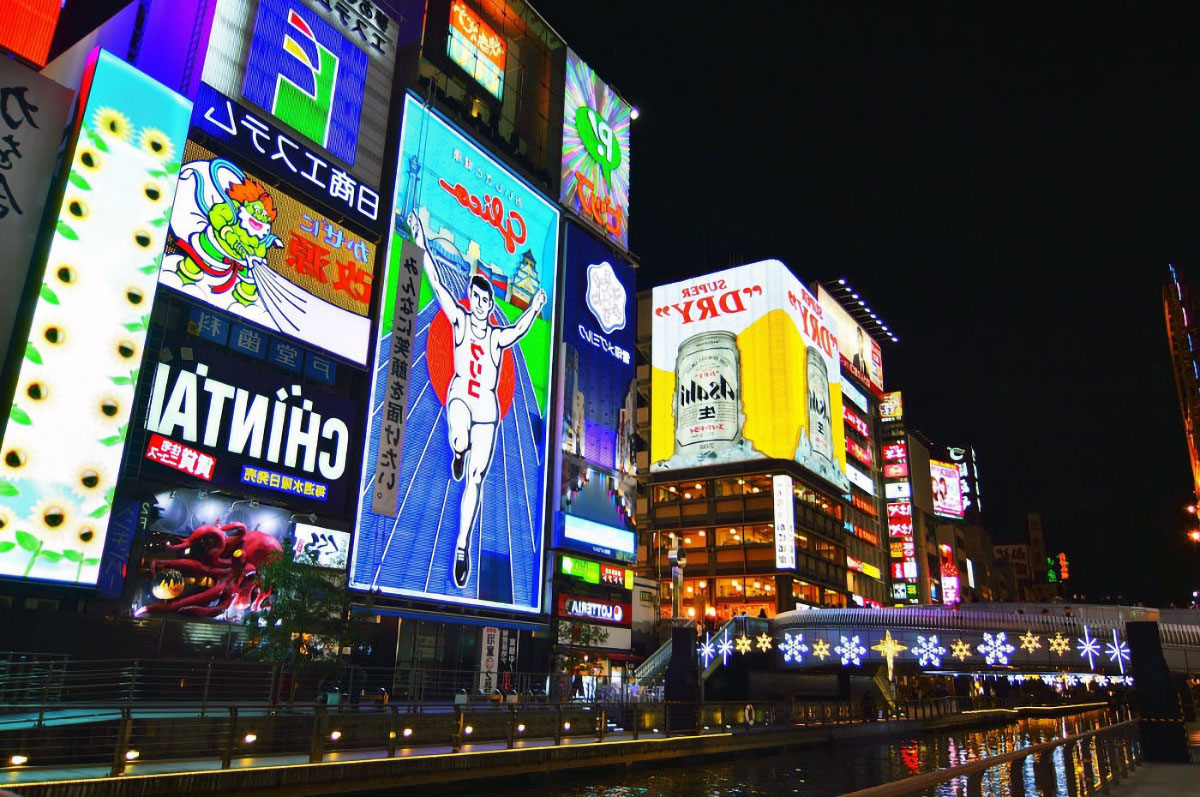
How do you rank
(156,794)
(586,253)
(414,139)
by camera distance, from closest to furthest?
(156,794) < (414,139) < (586,253)

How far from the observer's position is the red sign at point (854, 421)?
9800 cm

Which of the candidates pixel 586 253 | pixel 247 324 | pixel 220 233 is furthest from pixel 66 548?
pixel 586 253

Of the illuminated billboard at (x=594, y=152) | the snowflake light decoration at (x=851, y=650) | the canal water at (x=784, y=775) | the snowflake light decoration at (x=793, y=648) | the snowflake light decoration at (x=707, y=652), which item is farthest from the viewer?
the illuminated billboard at (x=594, y=152)

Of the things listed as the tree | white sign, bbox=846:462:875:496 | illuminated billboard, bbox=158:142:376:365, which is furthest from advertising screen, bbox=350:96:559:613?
white sign, bbox=846:462:875:496

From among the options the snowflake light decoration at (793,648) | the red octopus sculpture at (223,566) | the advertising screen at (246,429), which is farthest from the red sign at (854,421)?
the red octopus sculpture at (223,566)

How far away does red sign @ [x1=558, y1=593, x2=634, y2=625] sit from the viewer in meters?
47.3

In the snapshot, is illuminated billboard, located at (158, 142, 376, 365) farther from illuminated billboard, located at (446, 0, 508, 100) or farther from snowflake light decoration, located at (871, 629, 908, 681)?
snowflake light decoration, located at (871, 629, 908, 681)

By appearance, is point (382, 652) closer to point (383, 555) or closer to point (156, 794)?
point (383, 555)

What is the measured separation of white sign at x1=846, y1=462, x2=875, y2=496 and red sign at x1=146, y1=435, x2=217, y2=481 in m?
75.8

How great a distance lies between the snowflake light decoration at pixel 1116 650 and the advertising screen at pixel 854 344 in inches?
2302

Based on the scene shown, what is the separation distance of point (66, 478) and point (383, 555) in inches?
555

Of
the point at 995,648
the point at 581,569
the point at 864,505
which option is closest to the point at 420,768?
the point at 581,569

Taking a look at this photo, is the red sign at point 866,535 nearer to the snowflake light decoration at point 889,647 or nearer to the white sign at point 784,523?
the white sign at point 784,523

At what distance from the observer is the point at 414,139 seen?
43344 mm
